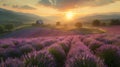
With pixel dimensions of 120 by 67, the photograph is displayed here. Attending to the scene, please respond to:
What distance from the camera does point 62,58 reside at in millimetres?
14438

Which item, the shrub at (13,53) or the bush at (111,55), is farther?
the shrub at (13,53)

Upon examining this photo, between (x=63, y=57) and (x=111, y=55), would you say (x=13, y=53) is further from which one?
(x=111, y=55)

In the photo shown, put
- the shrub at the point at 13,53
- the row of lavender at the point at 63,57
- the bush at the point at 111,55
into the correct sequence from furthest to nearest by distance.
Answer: the shrub at the point at 13,53, the bush at the point at 111,55, the row of lavender at the point at 63,57

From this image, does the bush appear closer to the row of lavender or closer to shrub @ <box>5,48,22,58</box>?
the row of lavender

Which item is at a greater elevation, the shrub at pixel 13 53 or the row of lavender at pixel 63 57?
the row of lavender at pixel 63 57

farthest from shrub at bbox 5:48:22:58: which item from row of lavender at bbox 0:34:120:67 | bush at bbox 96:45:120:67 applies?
bush at bbox 96:45:120:67

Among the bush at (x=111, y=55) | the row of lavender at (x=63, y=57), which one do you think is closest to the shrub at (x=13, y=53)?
the row of lavender at (x=63, y=57)

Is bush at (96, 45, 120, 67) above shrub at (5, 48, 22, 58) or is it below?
above

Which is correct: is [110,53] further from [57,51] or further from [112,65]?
[57,51]

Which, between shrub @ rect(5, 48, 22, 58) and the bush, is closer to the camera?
the bush

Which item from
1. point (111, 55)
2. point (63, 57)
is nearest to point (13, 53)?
point (63, 57)

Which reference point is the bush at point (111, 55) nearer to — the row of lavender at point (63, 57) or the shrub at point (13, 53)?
the row of lavender at point (63, 57)

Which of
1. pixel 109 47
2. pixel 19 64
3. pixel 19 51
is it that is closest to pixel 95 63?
pixel 19 64

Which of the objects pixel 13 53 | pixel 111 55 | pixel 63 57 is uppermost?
pixel 111 55
